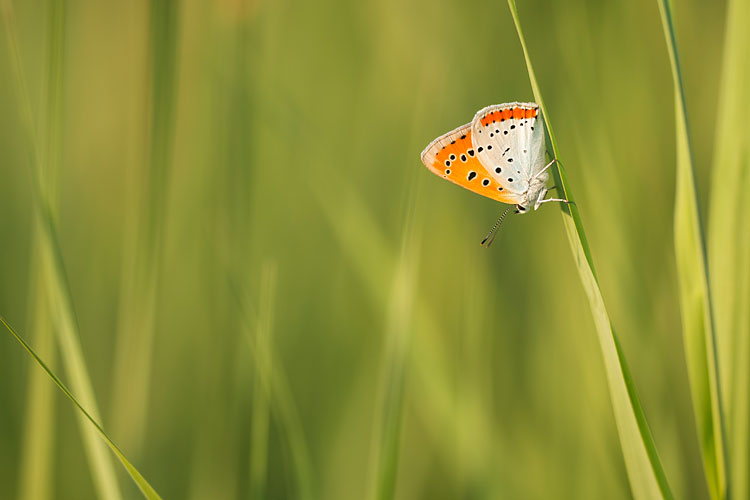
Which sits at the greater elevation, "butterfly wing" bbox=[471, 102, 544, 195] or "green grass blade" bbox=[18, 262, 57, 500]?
"butterfly wing" bbox=[471, 102, 544, 195]

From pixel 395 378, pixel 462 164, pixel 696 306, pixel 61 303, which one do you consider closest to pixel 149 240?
→ pixel 61 303

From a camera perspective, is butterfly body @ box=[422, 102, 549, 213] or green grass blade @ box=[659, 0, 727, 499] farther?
butterfly body @ box=[422, 102, 549, 213]

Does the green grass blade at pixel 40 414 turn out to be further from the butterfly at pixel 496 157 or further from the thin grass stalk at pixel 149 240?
the butterfly at pixel 496 157

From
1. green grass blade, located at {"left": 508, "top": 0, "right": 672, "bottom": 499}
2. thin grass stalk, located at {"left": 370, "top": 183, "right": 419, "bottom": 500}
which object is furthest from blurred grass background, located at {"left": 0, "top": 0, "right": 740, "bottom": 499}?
green grass blade, located at {"left": 508, "top": 0, "right": 672, "bottom": 499}

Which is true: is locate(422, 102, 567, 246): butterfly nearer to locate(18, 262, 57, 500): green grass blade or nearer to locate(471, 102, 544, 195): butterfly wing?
locate(471, 102, 544, 195): butterfly wing

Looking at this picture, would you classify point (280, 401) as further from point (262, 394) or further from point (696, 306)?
point (696, 306)

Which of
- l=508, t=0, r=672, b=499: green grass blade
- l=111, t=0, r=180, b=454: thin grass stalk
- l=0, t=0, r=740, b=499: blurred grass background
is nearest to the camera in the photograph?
l=508, t=0, r=672, b=499: green grass blade

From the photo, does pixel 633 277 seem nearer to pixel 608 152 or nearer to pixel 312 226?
pixel 608 152

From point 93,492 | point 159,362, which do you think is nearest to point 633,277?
point 159,362
